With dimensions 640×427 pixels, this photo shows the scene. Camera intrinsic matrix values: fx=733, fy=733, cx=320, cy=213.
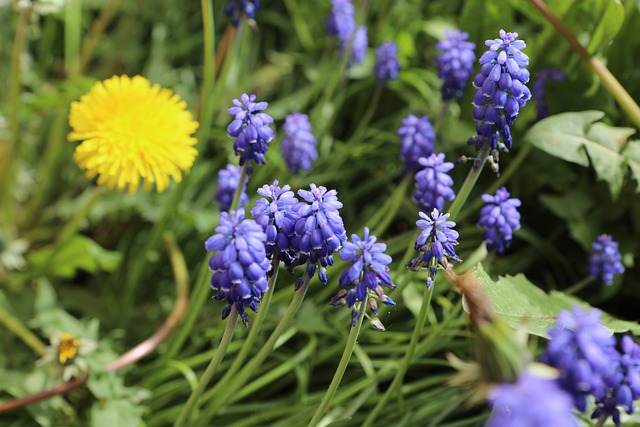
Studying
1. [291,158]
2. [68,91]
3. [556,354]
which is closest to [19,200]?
[68,91]

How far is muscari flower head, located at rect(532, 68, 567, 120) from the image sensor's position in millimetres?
1897

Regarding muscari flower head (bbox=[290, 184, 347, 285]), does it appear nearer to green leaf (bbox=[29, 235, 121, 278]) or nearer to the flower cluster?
the flower cluster

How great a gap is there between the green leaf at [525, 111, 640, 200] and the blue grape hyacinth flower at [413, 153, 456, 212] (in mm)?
360

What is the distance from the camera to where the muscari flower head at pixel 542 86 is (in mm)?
1897

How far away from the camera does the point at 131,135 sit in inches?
65.6

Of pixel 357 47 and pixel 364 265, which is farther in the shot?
pixel 357 47

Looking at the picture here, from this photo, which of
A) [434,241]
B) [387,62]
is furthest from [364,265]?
[387,62]

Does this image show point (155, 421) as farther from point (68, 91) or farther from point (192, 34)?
point (192, 34)

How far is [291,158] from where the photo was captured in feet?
6.27

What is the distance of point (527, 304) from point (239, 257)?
0.71 metres

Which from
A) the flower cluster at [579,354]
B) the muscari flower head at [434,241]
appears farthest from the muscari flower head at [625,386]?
the muscari flower head at [434,241]

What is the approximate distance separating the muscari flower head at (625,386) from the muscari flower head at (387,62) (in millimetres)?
1175

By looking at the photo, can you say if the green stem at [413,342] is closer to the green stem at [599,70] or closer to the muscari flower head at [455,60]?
the muscari flower head at [455,60]

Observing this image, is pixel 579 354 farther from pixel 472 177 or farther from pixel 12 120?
pixel 12 120
